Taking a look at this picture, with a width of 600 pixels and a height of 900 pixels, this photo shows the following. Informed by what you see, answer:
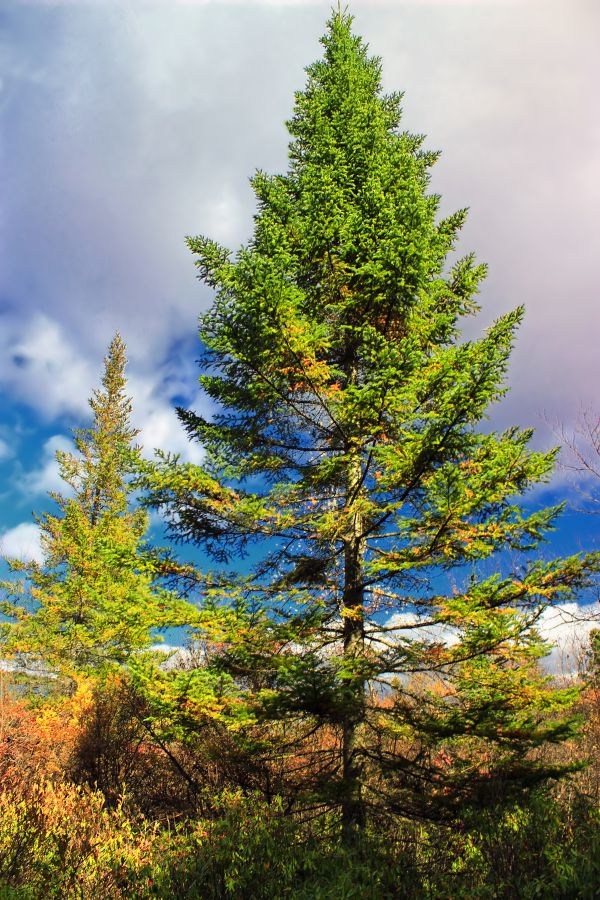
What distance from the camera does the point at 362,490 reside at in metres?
7.09

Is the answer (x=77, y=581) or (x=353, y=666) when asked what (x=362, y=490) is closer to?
(x=353, y=666)

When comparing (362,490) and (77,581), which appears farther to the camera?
(77,581)

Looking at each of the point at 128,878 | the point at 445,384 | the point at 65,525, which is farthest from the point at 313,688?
the point at 65,525

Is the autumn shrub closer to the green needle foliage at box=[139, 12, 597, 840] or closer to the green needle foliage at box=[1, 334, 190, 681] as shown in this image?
the green needle foliage at box=[139, 12, 597, 840]

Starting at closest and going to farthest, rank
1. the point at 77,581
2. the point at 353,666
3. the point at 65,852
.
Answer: the point at 65,852 < the point at 353,666 < the point at 77,581

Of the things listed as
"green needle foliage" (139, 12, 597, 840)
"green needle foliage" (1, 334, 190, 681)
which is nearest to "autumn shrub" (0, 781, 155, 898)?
"green needle foliage" (139, 12, 597, 840)

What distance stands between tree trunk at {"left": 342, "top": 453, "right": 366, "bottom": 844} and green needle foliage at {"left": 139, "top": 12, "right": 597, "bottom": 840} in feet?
0.10

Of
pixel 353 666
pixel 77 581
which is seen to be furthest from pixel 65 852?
pixel 77 581

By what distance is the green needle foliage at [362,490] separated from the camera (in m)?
5.34

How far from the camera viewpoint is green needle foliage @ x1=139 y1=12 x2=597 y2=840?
5.34 m

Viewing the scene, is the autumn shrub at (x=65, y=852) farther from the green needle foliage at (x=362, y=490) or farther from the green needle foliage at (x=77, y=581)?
the green needle foliage at (x=77, y=581)

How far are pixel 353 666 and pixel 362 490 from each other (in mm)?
2403

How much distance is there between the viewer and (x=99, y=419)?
868 inches

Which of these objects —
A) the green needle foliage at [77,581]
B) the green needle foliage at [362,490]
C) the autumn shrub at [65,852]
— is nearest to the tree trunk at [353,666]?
the green needle foliage at [362,490]
